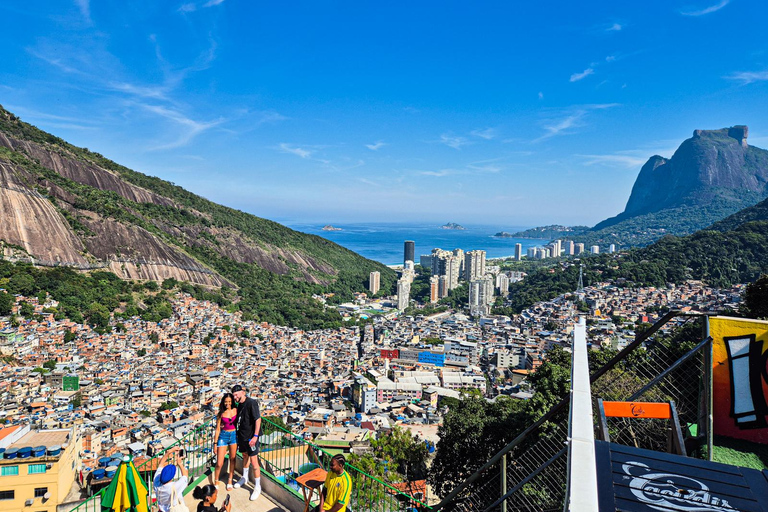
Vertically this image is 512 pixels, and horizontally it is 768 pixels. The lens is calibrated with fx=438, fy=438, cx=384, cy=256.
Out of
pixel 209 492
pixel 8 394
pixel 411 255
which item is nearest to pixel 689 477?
pixel 209 492

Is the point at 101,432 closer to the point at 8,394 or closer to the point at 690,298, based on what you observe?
the point at 8,394

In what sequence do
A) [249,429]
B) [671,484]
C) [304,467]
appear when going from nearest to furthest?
1. [671,484]
2. [249,429]
3. [304,467]

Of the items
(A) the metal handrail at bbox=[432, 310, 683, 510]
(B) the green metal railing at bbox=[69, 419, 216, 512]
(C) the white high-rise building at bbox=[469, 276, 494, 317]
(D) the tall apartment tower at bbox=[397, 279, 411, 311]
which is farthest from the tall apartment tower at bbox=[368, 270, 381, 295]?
(A) the metal handrail at bbox=[432, 310, 683, 510]

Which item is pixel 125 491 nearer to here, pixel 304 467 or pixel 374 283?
pixel 304 467

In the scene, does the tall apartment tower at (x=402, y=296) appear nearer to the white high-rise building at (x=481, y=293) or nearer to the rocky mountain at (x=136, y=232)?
the rocky mountain at (x=136, y=232)

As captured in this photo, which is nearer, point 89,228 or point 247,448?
point 247,448

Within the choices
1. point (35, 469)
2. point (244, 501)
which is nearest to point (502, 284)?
point (35, 469)

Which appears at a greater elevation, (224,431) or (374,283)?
(374,283)

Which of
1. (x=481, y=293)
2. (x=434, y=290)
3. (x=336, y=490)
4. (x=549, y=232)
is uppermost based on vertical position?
(x=549, y=232)
